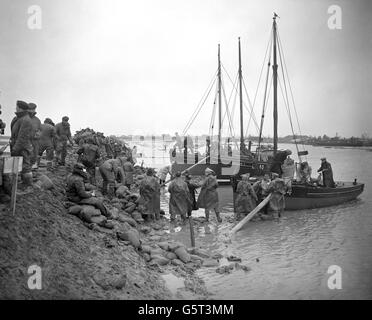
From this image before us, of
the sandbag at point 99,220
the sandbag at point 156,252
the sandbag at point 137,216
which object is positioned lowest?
the sandbag at point 156,252

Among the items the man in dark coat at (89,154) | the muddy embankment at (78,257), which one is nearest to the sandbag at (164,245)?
the muddy embankment at (78,257)

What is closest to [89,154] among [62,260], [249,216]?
[62,260]

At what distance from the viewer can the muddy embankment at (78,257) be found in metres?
4.82

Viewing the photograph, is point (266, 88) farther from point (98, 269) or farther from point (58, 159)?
point (98, 269)

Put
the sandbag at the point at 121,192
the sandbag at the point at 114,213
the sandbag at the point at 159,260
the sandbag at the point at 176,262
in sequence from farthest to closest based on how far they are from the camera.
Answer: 1. the sandbag at the point at 121,192
2. the sandbag at the point at 114,213
3. the sandbag at the point at 176,262
4. the sandbag at the point at 159,260

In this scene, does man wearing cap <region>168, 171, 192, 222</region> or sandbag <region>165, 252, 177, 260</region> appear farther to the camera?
man wearing cap <region>168, 171, 192, 222</region>

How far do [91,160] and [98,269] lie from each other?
6.15 m

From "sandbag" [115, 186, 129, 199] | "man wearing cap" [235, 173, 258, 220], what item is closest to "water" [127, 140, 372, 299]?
"man wearing cap" [235, 173, 258, 220]

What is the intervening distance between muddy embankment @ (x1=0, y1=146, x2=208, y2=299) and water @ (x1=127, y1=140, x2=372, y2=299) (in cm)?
92

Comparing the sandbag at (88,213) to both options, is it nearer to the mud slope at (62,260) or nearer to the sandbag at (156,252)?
the mud slope at (62,260)

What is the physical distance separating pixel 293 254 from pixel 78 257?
5975 mm

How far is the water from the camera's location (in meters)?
6.38

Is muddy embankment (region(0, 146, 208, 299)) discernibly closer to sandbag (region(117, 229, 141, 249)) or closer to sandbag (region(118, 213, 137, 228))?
sandbag (region(117, 229, 141, 249))
